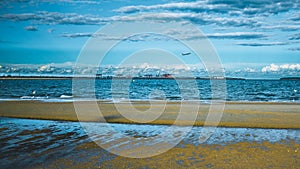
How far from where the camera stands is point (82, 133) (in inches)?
552

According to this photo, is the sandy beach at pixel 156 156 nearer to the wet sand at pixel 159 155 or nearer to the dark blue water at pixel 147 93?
the wet sand at pixel 159 155

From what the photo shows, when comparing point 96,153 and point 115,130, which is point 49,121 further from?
point 96,153

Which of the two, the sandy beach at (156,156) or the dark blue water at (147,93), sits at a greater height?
the sandy beach at (156,156)

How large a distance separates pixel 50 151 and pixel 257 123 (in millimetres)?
11978

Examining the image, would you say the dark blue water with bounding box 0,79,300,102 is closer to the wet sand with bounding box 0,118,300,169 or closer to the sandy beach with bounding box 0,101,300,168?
the sandy beach with bounding box 0,101,300,168

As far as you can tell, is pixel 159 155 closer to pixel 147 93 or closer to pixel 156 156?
pixel 156 156

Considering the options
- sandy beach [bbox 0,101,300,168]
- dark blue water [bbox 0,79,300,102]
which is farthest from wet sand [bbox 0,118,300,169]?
dark blue water [bbox 0,79,300,102]

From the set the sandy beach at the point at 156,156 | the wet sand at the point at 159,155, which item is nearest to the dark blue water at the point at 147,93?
the sandy beach at the point at 156,156

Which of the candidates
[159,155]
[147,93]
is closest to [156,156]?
[159,155]

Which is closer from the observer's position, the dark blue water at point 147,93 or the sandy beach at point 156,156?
the sandy beach at point 156,156

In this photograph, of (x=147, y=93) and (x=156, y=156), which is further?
(x=147, y=93)

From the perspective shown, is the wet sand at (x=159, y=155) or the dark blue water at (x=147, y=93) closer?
the wet sand at (x=159, y=155)

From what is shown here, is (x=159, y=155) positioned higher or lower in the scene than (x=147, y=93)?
A: higher

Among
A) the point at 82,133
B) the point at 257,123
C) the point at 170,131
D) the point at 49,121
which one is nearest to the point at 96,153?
the point at 82,133
